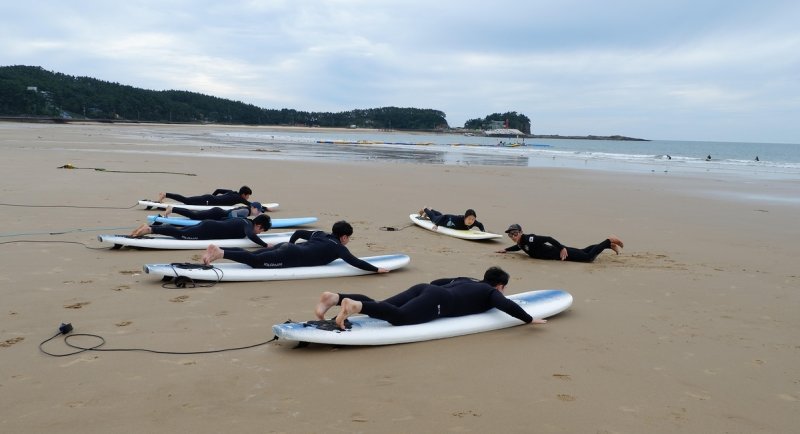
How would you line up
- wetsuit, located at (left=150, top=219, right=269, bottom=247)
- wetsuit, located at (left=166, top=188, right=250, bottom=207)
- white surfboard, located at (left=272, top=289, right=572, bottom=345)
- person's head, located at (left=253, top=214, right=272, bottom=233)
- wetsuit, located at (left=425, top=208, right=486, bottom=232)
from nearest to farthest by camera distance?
1. white surfboard, located at (left=272, top=289, right=572, bottom=345)
2. person's head, located at (left=253, top=214, right=272, bottom=233)
3. wetsuit, located at (left=150, top=219, right=269, bottom=247)
4. wetsuit, located at (left=425, top=208, right=486, bottom=232)
5. wetsuit, located at (left=166, top=188, right=250, bottom=207)

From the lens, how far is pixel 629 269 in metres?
8.12

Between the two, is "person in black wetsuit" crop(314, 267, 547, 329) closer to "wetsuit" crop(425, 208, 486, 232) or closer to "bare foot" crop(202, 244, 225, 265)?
"bare foot" crop(202, 244, 225, 265)

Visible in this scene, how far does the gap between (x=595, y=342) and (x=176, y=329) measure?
387 centimetres

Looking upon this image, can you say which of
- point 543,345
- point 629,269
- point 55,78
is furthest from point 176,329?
point 55,78

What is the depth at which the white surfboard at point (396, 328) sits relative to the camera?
4.71 m

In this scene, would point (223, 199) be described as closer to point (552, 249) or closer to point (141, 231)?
point (141, 231)

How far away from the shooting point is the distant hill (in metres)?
92.2

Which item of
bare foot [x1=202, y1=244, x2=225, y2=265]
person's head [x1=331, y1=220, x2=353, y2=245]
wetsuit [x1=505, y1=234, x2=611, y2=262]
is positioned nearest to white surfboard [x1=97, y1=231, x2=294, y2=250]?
bare foot [x1=202, y1=244, x2=225, y2=265]

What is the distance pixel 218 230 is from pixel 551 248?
521 cm

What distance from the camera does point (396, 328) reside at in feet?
16.3

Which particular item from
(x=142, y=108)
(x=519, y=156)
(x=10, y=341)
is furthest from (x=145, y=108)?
(x=10, y=341)

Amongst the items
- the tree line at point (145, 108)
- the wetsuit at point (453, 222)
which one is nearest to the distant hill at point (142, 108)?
the tree line at point (145, 108)

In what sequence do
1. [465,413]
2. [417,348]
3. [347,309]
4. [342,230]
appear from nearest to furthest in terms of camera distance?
[465,413], [347,309], [417,348], [342,230]

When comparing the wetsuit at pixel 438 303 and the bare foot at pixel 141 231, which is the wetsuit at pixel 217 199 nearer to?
the bare foot at pixel 141 231
